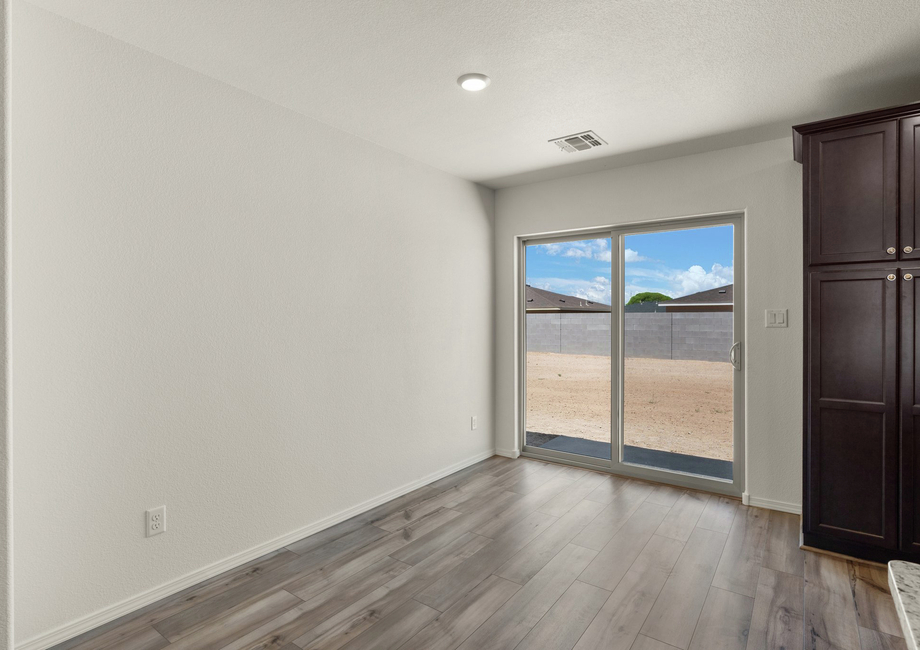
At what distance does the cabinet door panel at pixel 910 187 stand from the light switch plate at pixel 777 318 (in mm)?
856

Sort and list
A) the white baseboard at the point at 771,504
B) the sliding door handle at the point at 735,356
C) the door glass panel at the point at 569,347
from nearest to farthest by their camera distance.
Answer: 1. the white baseboard at the point at 771,504
2. the sliding door handle at the point at 735,356
3. the door glass panel at the point at 569,347

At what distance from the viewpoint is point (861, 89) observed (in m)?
2.52

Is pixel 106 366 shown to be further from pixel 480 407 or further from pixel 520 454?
pixel 520 454

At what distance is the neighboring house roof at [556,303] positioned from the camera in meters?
4.17

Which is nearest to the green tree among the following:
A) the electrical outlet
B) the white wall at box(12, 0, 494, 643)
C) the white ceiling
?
the white ceiling

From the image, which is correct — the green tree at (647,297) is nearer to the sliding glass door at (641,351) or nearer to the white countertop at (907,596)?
the sliding glass door at (641,351)

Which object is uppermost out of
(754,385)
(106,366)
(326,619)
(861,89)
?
(861,89)

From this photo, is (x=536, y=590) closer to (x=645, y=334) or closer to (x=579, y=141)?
(x=645, y=334)

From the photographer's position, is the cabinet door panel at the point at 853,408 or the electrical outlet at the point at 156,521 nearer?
the electrical outlet at the point at 156,521

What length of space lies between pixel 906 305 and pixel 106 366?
12.2ft

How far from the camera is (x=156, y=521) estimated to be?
2.23 meters

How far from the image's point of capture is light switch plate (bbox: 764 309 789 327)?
3217 millimetres

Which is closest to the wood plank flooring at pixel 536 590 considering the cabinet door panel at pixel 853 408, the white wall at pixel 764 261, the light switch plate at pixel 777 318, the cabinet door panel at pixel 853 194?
the cabinet door panel at pixel 853 408

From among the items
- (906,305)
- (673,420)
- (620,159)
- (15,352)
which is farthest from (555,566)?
(620,159)
